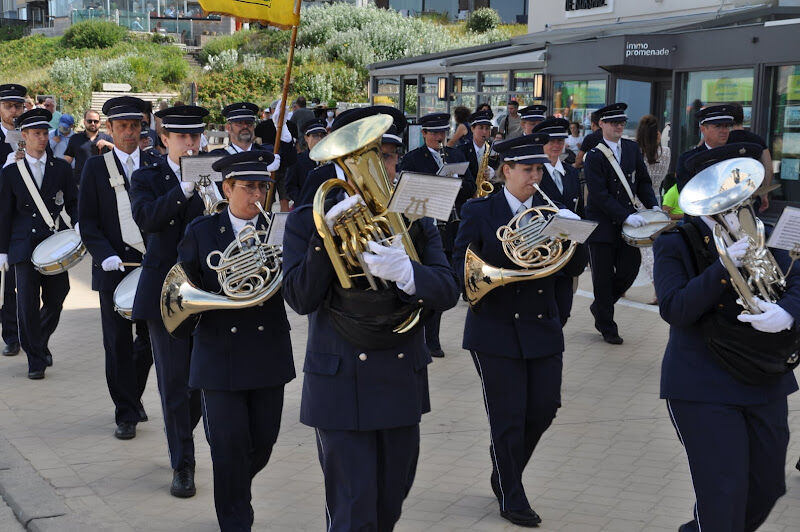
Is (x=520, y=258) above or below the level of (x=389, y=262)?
below

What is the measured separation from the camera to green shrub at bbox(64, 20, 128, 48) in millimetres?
55531

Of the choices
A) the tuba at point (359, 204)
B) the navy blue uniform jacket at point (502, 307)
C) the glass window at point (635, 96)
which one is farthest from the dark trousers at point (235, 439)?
the glass window at point (635, 96)

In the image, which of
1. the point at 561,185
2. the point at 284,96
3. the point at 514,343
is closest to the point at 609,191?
the point at 561,185

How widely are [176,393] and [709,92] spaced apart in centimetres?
1108

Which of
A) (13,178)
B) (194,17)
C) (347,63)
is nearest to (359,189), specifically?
(13,178)

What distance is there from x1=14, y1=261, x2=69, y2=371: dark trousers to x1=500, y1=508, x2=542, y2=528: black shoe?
465cm

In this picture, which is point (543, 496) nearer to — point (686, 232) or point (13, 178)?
point (686, 232)

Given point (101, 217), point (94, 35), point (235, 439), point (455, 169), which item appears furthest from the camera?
point (94, 35)

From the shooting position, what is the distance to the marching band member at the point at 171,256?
594cm

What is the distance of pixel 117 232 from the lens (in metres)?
6.90

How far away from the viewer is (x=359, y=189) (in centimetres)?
382

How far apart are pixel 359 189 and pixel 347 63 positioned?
1586 inches

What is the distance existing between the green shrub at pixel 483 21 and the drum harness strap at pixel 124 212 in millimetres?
43384

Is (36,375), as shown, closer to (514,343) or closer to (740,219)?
(514,343)
